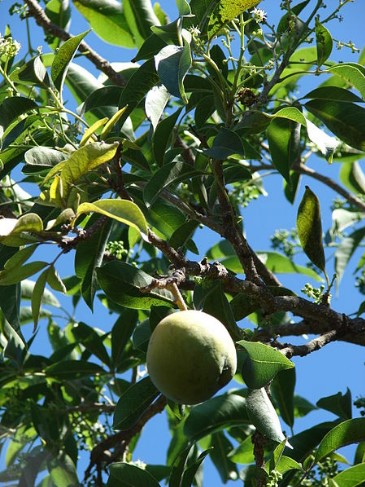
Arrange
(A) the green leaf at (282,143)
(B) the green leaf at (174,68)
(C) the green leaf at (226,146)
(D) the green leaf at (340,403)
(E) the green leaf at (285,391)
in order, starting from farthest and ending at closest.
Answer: (E) the green leaf at (285,391) → (D) the green leaf at (340,403) → (A) the green leaf at (282,143) → (C) the green leaf at (226,146) → (B) the green leaf at (174,68)

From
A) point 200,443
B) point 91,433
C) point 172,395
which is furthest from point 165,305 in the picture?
point 200,443

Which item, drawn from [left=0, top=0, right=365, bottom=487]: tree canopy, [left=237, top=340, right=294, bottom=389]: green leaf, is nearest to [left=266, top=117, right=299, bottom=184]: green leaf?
[left=0, top=0, right=365, bottom=487]: tree canopy

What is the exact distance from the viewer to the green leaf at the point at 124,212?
4.34ft

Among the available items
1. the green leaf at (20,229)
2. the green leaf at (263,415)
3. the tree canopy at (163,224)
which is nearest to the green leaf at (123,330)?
the tree canopy at (163,224)

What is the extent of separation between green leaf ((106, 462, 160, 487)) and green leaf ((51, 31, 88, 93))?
32.9 inches

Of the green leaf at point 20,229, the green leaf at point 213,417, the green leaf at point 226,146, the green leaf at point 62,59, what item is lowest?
the green leaf at point 213,417

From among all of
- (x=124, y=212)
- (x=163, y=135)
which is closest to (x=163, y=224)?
(x=163, y=135)

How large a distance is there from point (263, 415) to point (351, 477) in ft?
1.22

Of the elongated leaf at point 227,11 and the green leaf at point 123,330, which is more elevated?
the elongated leaf at point 227,11

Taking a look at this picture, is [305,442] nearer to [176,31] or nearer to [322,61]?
[322,61]

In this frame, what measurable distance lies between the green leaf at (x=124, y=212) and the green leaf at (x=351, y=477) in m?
0.81

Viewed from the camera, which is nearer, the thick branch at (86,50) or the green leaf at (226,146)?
the green leaf at (226,146)

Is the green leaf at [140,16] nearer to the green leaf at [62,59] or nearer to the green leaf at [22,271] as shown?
the green leaf at [62,59]

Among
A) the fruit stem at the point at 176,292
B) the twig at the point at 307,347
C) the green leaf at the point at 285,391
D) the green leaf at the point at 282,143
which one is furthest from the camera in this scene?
the green leaf at the point at 285,391
